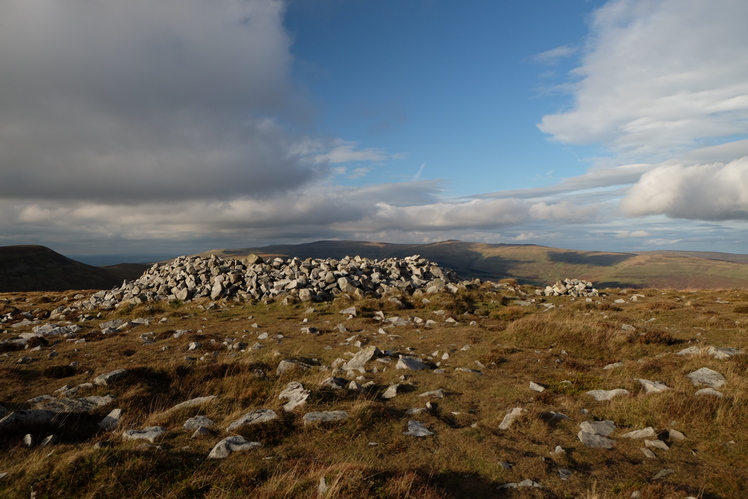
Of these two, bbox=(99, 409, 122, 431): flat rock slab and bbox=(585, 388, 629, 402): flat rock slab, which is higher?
bbox=(99, 409, 122, 431): flat rock slab

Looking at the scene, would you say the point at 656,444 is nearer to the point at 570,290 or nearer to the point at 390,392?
the point at 390,392

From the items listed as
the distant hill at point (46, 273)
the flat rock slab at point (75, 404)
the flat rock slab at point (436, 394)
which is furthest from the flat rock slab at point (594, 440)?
the distant hill at point (46, 273)

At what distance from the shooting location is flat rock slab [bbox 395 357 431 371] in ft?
39.6

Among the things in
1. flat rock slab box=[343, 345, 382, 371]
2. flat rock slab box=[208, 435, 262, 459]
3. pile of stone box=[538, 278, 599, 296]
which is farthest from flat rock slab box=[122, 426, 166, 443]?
pile of stone box=[538, 278, 599, 296]

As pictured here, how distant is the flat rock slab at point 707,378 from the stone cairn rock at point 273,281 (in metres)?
17.7

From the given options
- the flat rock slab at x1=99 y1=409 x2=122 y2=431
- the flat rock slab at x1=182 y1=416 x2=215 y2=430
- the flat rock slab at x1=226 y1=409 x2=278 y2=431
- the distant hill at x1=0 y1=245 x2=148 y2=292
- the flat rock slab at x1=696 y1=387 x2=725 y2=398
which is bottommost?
the distant hill at x1=0 y1=245 x2=148 y2=292

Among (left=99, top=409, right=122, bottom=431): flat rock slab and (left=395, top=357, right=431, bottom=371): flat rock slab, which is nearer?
(left=99, top=409, right=122, bottom=431): flat rock slab

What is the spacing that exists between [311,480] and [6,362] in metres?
15.2

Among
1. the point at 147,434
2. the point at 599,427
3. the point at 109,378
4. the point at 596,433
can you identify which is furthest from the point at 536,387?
the point at 109,378

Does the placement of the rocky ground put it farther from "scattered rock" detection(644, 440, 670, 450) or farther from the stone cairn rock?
the stone cairn rock

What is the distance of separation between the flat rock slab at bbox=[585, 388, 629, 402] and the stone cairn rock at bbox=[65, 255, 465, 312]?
57.6ft

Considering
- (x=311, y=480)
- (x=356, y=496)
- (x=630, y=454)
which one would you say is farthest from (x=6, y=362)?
(x=630, y=454)

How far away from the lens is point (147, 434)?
7367 mm

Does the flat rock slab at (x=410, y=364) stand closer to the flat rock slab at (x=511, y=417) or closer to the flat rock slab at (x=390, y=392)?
the flat rock slab at (x=390, y=392)
